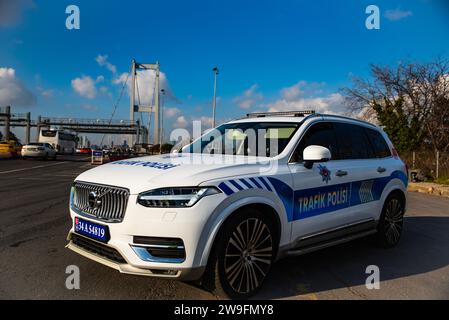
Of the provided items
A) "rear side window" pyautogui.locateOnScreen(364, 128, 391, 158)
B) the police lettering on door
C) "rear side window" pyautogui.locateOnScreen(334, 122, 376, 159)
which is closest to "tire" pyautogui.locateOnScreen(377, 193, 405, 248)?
"rear side window" pyautogui.locateOnScreen(364, 128, 391, 158)

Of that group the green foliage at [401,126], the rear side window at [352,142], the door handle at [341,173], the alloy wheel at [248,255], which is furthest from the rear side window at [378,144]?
the green foliage at [401,126]

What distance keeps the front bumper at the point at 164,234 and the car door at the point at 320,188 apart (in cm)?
116

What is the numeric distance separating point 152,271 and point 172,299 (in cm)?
50

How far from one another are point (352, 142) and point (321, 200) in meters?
1.20

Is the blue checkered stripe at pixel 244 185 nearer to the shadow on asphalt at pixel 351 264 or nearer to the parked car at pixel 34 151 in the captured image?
the shadow on asphalt at pixel 351 264

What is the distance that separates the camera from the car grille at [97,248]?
3.25 metres

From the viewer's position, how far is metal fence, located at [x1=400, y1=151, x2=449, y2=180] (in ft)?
56.7

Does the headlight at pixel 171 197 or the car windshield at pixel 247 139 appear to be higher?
the car windshield at pixel 247 139

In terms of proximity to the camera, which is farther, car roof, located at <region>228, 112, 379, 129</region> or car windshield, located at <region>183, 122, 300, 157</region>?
car roof, located at <region>228, 112, 379, 129</region>

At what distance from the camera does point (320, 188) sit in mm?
4133

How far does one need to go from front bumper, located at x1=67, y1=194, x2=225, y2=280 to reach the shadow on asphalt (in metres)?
0.93

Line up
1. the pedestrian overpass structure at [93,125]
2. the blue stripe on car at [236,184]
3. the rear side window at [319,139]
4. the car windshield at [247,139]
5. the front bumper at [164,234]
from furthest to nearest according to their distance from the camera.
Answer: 1. the pedestrian overpass structure at [93,125]
2. the car windshield at [247,139]
3. the rear side window at [319,139]
4. the blue stripe on car at [236,184]
5. the front bumper at [164,234]

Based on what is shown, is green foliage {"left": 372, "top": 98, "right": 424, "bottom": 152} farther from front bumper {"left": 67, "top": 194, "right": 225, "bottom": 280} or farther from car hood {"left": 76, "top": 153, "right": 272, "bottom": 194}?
front bumper {"left": 67, "top": 194, "right": 225, "bottom": 280}
